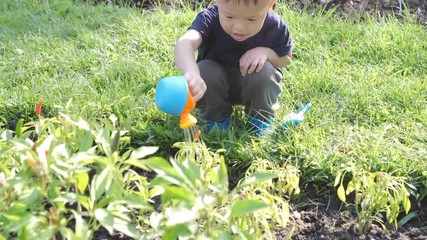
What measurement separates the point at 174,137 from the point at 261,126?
369mm

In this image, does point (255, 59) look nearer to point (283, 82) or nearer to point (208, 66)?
point (208, 66)

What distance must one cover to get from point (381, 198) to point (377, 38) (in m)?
1.64

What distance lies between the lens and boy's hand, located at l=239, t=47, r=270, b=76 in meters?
2.70

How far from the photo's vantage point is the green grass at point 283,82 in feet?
8.71

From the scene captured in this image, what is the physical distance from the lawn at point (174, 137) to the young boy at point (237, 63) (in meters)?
0.11

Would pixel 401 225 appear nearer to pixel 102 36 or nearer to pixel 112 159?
pixel 112 159

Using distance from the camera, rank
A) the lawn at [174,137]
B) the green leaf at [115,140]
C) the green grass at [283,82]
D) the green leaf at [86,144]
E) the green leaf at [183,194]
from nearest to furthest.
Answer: the green leaf at [183,194], the lawn at [174,137], the green leaf at [86,144], the green leaf at [115,140], the green grass at [283,82]

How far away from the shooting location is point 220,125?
2875 mm

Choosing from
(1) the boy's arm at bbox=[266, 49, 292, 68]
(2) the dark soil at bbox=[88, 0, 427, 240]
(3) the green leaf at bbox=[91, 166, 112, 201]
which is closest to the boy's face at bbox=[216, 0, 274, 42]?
(1) the boy's arm at bbox=[266, 49, 292, 68]

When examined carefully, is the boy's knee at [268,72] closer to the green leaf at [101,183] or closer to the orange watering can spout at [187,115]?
the orange watering can spout at [187,115]

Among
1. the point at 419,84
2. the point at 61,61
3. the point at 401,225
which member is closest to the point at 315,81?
the point at 419,84

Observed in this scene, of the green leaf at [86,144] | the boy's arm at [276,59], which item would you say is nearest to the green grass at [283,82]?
the boy's arm at [276,59]

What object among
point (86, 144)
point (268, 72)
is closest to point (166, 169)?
point (86, 144)

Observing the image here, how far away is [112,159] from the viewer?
158 centimetres
